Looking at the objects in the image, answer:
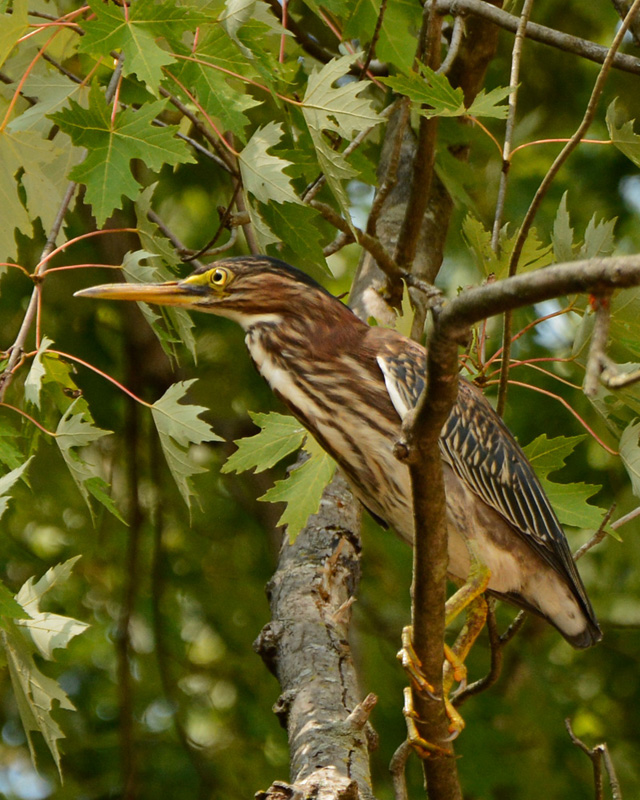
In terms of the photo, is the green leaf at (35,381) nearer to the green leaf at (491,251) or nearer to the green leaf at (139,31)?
the green leaf at (139,31)

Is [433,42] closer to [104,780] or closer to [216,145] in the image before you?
[216,145]

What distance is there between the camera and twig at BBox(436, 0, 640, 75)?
2736mm

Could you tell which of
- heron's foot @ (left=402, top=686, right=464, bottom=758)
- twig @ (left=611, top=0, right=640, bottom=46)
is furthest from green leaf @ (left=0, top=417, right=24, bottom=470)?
twig @ (left=611, top=0, right=640, bottom=46)

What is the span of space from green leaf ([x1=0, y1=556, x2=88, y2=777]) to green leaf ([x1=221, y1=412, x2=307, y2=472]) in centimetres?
58

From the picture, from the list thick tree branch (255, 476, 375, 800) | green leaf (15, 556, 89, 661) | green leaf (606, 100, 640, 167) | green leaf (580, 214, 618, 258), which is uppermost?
green leaf (606, 100, 640, 167)

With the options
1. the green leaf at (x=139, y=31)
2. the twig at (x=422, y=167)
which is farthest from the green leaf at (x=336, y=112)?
the twig at (x=422, y=167)

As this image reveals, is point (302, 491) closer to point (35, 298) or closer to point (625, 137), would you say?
point (35, 298)

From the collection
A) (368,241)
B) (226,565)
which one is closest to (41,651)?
(368,241)

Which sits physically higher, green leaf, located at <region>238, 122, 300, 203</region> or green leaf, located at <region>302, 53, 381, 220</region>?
green leaf, located at <region>302, 53, 381, 220</region>

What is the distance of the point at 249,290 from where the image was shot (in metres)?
2.81

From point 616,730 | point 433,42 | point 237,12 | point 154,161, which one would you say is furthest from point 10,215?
point 616,730

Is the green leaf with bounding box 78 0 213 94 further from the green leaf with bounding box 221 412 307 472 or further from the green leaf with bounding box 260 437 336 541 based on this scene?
the green leaf with bounding box 260 437 336 541

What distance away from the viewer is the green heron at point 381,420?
274 centimetres

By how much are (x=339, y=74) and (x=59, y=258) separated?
2.23 meters
